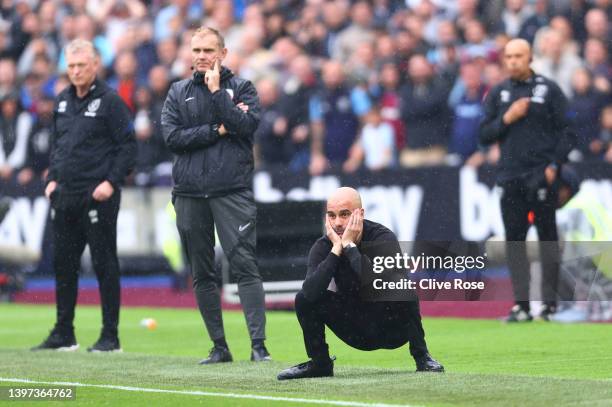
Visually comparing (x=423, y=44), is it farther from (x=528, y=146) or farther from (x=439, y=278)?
(x=439, y=278)

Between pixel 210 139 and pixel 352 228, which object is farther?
pixel 210 139

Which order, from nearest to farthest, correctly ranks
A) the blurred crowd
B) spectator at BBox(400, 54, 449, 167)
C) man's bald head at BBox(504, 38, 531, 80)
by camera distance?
man's bald head at BBox(504, 38, 531, 80), the blurred crowd, spectator at BBox(400, 54, 449, 167)

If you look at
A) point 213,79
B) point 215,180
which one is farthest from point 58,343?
point 213,79

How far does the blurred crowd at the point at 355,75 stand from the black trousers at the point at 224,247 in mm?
6479

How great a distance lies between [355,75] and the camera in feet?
63.8

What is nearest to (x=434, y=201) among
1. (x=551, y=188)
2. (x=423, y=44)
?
(x=423, y=44)

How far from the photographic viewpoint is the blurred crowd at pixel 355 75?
56.4 feet

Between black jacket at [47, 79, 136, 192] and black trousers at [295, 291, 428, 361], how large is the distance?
342cm

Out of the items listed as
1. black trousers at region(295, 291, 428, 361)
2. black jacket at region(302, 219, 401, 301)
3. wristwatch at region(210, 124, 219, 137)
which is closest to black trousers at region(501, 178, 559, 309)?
wristwatch at region(210, 124, 219, 137)

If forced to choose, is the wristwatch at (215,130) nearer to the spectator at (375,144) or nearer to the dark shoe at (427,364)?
the dark shoe at (427,364)

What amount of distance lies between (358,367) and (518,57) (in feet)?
14.7

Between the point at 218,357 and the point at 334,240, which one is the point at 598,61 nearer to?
the point at 218,357

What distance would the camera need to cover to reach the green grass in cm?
805

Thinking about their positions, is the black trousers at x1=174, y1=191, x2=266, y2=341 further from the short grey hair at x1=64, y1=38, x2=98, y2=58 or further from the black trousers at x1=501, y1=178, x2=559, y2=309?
the black trousers at x1=501, y1=178, x2=559, y2=309
